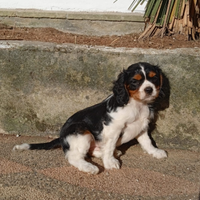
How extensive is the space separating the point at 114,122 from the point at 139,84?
0.62 m

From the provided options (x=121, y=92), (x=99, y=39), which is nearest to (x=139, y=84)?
(x=121, y=92)

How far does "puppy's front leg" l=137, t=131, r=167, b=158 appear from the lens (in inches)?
196

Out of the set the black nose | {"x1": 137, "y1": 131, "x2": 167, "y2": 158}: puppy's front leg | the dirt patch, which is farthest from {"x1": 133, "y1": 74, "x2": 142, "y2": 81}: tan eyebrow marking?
the dirt patch

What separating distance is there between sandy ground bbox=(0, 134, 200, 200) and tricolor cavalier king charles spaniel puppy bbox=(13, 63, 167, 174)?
13cm

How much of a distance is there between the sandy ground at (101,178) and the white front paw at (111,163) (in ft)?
0.24

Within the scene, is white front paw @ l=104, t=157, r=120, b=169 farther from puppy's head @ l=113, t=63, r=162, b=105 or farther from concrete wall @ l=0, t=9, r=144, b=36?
concrete wall @ l=0, t=9, r=144, b=36

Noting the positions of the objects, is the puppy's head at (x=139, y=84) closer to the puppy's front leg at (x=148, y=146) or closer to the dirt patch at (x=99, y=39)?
the puppy's front leg at (x=148, y=146)

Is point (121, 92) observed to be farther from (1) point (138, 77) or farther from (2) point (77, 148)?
(2) point (77, 148)

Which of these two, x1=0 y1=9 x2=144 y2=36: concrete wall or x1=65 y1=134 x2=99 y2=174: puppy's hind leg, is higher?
x1=0 y1=9 x2=144 y2=36: concrete wall

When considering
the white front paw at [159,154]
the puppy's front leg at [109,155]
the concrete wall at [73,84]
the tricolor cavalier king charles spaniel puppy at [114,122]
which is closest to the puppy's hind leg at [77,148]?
the tricolor cavalier king charles spaniel puppy at [114,122]

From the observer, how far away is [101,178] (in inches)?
173

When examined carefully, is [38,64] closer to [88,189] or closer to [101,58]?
[101,58]

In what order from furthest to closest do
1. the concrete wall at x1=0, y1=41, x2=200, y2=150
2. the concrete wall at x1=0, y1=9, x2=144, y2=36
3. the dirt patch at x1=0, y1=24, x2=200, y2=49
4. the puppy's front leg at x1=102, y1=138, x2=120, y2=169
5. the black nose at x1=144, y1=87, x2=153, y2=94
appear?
1. the concrete wall at x1=0, y1=9, x2=144, y2=36
2. the dirt patch at x1=0, y1=24, x2=200, y2=49
3. the concrete wall at x1=0, y1=41, x2=200, y2=150
4. the puppy's front leg at x1=102, y1=138, x2=120, y2=169
5. the black nose at x1=144, y1=87, x2=153, y2=94

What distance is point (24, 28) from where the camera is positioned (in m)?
7.19
